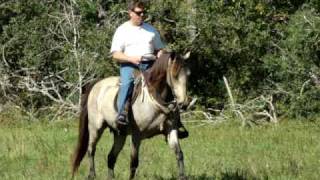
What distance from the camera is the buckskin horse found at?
28.1ft

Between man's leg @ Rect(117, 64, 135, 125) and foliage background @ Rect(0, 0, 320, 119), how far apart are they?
30.1 ft

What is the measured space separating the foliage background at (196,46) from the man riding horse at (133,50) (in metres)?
9.21

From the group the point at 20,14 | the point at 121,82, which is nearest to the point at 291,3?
the point at 20,14

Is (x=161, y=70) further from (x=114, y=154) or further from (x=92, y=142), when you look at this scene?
(x=92, y=142)

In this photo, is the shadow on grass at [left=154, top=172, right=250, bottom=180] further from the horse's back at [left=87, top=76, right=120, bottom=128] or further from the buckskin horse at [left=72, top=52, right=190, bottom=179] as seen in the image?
the horse's back at [left=87, top=76, right=120, bottom=128]

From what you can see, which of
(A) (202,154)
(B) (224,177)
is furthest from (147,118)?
(A) (202,154)

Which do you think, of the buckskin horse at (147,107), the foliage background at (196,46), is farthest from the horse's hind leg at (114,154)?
the foliage background at (196,46)

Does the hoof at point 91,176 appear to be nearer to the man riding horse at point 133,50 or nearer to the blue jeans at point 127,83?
the man riding horse at point 133,50

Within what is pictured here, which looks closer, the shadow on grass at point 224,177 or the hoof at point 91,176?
the shadow on grass at point 224,177

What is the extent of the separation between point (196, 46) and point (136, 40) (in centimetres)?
1077

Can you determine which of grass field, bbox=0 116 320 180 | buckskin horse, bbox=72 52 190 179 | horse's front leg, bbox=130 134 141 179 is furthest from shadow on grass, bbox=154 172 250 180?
buckskin horse, bbox=72 52 190 179

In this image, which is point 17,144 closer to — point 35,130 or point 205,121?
point 35,130

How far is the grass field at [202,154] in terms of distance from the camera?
10.5m

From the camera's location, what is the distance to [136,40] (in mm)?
9289
